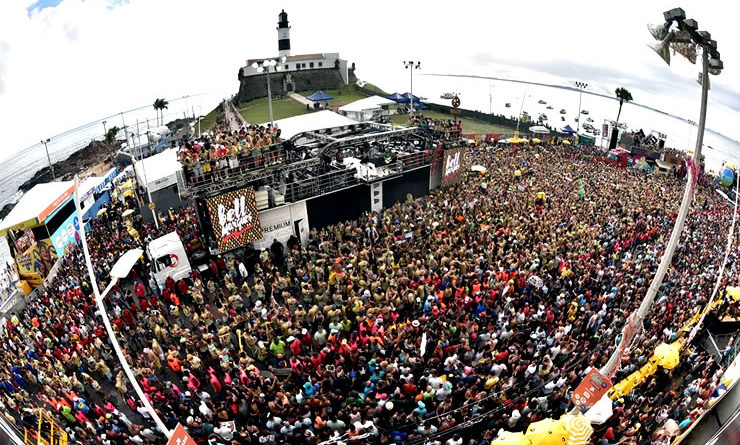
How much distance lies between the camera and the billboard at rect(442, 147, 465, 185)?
85.4 feet

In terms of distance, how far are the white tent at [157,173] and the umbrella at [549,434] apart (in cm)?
2664

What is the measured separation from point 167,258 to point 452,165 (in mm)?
18566

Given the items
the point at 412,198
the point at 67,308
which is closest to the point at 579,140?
the point at 412,198

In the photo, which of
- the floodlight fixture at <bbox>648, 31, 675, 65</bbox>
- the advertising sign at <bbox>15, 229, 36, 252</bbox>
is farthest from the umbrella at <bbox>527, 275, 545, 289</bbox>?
the advertising sign at <bbox>15, 229, 36, 252</bbox>

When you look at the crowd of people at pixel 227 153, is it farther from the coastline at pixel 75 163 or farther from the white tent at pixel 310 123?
the coastline at pixel 75 163

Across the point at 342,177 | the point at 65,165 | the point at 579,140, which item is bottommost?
the point at 65,165

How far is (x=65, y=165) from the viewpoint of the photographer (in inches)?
2913

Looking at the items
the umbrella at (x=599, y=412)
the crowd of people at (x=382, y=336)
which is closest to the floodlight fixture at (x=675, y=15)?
the umbrella at (x=599, y=412)

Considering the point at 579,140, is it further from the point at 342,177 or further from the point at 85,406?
the point at 85,406

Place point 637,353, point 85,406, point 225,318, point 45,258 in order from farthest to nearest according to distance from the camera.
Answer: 1. point 45,258
2. point 225,318
3. point 637,353
4. point 85,406

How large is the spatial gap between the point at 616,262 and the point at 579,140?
40141 millimetres

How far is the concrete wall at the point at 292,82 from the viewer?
251ft

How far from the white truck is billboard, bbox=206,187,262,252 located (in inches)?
63.5

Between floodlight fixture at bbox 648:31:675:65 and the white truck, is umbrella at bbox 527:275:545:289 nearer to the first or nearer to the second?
floodlight fixture at bbox 648:31:675:65
